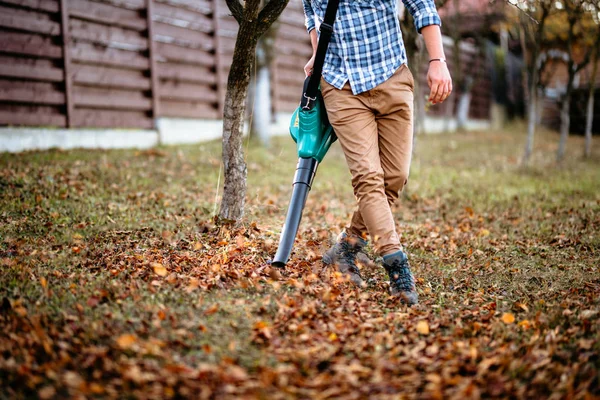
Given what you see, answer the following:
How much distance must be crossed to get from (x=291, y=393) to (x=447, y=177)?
6.72 meters

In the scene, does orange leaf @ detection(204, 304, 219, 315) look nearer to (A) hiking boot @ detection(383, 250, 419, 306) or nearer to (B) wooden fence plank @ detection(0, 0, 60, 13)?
(A) hiking boot @ detection(383, 250, 419, 306)

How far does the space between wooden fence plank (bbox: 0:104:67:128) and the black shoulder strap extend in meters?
5.50

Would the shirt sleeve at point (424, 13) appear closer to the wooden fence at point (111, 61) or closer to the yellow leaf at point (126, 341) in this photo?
the yellow leaf at point (126, 341)

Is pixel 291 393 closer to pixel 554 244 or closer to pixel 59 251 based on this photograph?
pixel 59 251

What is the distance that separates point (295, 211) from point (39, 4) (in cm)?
621

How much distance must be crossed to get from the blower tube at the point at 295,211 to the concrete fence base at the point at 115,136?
5296 millimetres

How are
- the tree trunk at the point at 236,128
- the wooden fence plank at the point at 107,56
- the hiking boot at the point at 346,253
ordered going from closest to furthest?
the hiking boot at the point at 346,253, the tree trunk at the point at 236,128, the wooden fence plank at the point at 107,56

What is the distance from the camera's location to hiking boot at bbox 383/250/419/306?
329 centimetres

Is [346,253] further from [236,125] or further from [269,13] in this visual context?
[269,13]

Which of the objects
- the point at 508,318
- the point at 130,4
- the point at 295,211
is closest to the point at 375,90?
the point at 295,211

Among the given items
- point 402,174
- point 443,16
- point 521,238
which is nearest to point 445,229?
point 521,238

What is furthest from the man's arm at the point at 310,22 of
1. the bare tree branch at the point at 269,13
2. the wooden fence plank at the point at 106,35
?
the wooden fence plank at the point at 106,35

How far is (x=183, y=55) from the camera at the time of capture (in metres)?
10.1

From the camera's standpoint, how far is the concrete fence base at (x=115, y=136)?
741 centimetres
